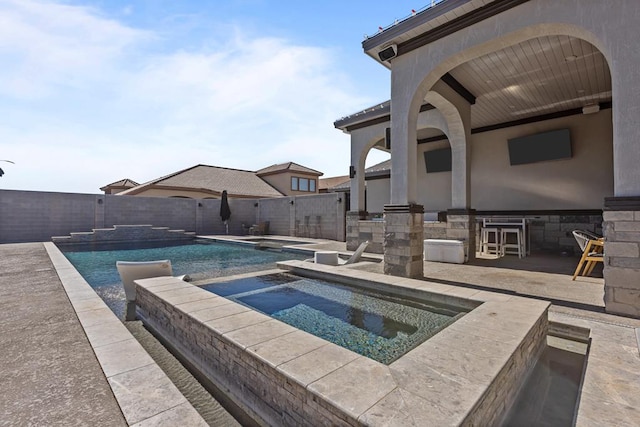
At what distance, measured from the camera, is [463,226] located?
7793 millimetres

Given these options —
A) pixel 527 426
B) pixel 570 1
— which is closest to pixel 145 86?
pixel 570 1

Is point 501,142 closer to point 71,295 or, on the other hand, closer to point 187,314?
point 187,314

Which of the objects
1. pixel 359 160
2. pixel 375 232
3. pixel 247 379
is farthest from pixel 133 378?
pixel 359 160

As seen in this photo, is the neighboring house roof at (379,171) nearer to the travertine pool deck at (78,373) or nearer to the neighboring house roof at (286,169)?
the travertine pool deck at (78,373)

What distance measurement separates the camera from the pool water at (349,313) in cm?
330

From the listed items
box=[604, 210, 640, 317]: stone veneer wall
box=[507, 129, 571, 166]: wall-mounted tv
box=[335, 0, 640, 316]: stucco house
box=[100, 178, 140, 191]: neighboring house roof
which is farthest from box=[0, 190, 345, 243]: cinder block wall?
box=[604, 210, 640, 317]: stone veneer wall

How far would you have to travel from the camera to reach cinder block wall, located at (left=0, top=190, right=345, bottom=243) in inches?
555

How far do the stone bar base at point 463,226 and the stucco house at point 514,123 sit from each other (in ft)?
0.09

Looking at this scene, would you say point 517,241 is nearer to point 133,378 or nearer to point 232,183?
Answer: point 133,378

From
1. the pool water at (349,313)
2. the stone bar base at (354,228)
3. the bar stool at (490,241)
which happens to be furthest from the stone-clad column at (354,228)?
the pool water at (349,313)

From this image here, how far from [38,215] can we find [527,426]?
1967 centimetres

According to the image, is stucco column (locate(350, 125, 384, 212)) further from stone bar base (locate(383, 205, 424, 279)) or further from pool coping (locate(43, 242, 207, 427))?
pool coping (locate(43, 242, 207, 427))

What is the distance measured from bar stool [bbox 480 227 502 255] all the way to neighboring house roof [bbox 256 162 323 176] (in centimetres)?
2031

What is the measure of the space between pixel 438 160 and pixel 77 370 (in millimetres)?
11526
